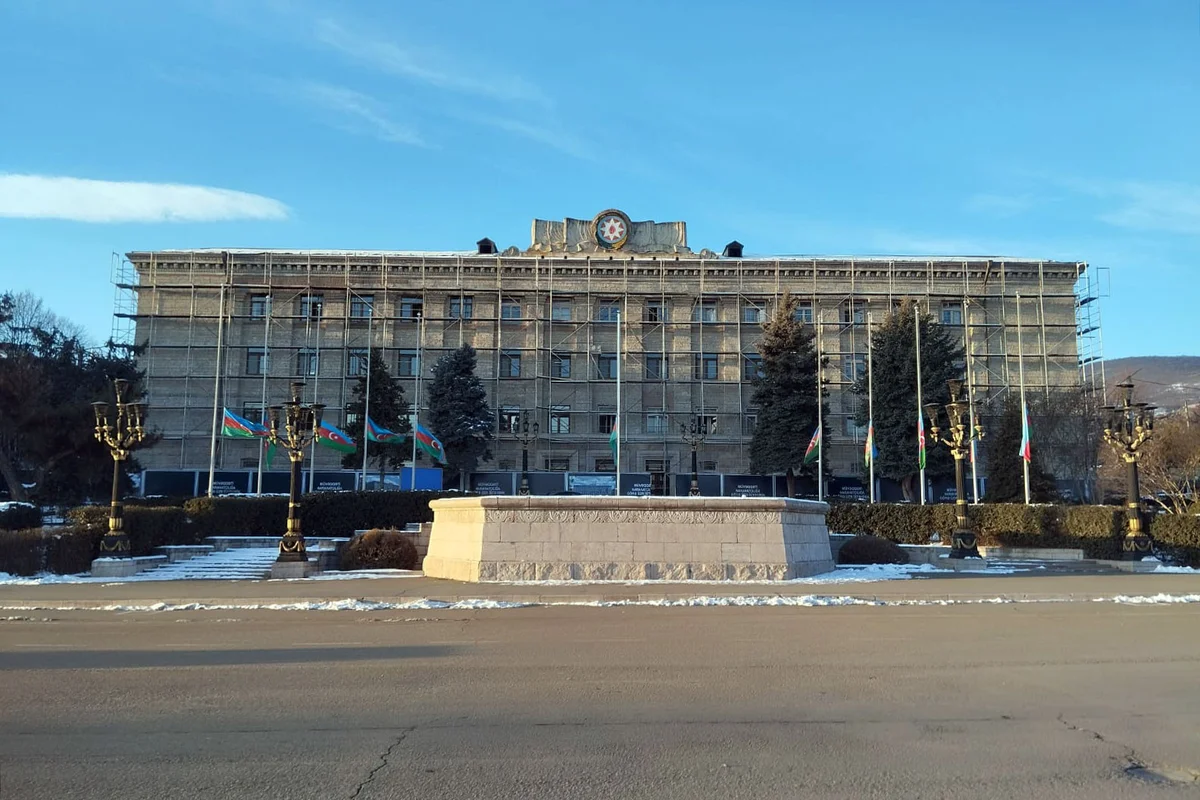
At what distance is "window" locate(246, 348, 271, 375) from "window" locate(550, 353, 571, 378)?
695 inches

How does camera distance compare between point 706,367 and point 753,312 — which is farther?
point 753,312

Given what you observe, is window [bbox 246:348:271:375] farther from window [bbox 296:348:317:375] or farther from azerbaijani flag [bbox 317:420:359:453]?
azerbaijani flag [bbox 317:420:359:453]

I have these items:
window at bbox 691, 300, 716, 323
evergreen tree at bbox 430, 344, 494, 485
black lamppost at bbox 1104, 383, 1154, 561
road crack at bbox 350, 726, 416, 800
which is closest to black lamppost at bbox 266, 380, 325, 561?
road crack at bbox 350, 726, 416, 800

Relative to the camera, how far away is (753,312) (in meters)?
57.8

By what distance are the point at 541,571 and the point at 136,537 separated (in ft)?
44.3

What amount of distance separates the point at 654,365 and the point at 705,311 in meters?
4.91

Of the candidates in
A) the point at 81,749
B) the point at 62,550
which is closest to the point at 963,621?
the point at 81,749

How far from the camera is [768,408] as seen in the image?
46719mm

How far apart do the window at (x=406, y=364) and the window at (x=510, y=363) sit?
5.60 meters

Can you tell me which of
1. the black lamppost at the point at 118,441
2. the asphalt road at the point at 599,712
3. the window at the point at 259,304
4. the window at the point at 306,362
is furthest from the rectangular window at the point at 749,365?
the asphalt road at the point at 599,712

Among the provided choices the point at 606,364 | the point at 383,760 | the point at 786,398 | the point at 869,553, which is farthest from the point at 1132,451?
the point at 606,364

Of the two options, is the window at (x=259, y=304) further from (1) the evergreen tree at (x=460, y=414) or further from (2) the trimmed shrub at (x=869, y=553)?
(2) the trimmed shrub at (x=869, y=553)

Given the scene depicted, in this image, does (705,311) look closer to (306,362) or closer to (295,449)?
(306,362)

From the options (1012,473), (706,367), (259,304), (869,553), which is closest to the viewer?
(869,553)
